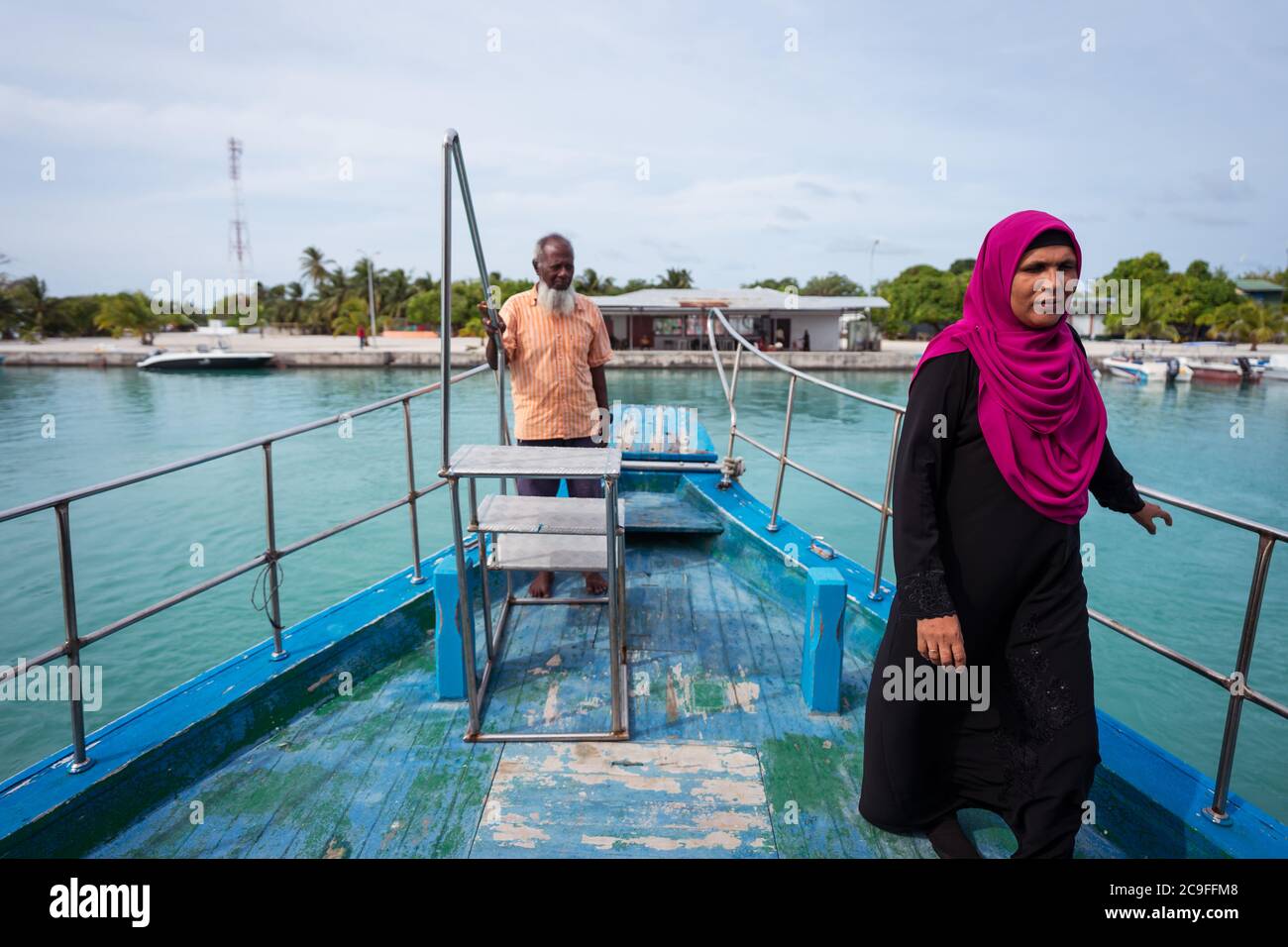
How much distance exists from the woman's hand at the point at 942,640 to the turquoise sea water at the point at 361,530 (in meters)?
5.46

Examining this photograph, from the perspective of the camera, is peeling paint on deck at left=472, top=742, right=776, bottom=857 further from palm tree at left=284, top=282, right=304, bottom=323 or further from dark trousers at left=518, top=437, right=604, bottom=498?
palm tree at left=284, top=282, right=304, bottom=323

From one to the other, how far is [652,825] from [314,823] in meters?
0.94

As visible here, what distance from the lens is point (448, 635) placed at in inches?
106

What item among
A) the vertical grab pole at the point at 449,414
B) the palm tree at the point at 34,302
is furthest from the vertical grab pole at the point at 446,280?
the palm tree at the point at 34,302

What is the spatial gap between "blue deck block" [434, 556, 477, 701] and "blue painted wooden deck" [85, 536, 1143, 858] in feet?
0.24

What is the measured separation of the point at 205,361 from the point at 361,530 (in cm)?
2868

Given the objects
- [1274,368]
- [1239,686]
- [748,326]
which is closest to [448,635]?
[1239,686]

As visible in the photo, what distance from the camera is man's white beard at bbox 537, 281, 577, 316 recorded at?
10.7 feet

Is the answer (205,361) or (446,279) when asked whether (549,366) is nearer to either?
(446,279)

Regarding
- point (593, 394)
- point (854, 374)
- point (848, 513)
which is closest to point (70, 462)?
point (848, 513)

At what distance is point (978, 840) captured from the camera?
2.04 metres

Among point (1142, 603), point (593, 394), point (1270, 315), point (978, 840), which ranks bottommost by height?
point (1142, 603)

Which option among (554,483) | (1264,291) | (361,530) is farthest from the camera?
(1264,291)

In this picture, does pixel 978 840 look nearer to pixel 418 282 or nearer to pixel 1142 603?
pixel 1142 603
